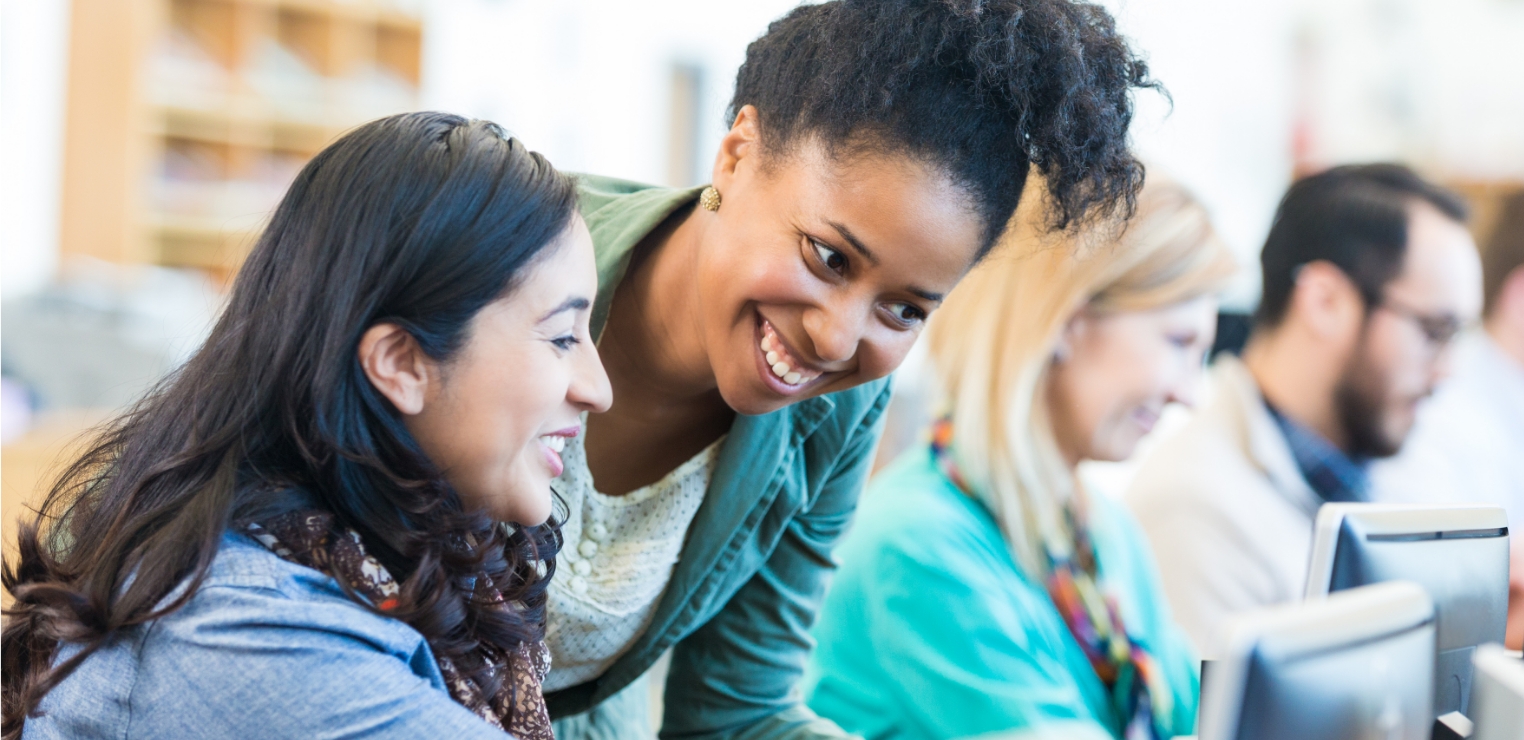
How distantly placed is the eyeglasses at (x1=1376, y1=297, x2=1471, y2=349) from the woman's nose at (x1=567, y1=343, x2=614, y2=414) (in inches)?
75.0

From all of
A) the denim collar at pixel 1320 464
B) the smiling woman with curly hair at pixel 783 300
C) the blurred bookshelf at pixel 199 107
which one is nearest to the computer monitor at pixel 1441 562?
the smiling woman with curly hair at pixel 783 300

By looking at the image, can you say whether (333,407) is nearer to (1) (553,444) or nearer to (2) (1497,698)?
(1) (553,444)

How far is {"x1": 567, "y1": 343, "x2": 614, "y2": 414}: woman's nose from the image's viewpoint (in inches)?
37.8

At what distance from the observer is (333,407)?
85 cm

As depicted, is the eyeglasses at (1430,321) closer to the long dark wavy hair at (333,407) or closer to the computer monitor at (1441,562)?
the computer monitor at (1441,562)

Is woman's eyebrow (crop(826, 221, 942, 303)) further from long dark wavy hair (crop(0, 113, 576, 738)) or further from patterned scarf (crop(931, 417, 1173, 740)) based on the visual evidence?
patterned scarf (crop(931, 417, 1173, 740))

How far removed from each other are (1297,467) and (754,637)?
139 centimetres

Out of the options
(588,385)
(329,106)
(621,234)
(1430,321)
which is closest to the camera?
(588,385)

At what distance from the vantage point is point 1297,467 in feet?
7.70

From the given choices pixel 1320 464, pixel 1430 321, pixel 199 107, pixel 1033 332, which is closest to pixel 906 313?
pixel 1033 332

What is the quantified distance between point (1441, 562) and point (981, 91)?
0.58 metres

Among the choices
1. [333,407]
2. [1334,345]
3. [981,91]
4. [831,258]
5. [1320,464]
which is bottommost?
[1320,464]

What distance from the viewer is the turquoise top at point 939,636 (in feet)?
4.91

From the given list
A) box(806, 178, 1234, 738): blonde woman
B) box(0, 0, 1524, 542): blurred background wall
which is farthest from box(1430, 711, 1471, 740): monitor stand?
box(0, 0, 1524, 542): blurred background wall
